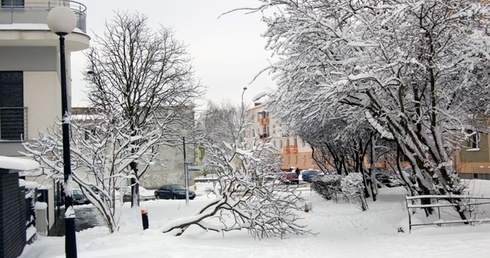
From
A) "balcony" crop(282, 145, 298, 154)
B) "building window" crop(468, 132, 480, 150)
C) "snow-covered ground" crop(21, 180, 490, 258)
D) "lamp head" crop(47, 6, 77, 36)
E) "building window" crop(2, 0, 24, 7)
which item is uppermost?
"building window" crop(2, 0, 24, 7)

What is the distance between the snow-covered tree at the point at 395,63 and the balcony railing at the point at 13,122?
1130cm

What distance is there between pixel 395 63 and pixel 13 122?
1584 centimetres

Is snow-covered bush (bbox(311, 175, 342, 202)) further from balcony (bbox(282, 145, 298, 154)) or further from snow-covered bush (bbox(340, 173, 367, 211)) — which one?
balcony (bbox(282, 145, 298, 154))

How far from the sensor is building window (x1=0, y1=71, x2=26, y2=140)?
70.3ft

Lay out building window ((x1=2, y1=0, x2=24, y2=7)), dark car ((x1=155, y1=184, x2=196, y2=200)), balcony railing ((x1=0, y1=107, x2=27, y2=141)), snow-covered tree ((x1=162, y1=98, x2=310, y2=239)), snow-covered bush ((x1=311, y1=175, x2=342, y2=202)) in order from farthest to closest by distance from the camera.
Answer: dark car ((x1=155, y1=184, x2=196, y2=200))
snow-covered bush ((x1=311, y1=175, x2=342, y2=202))
building window ((x1=2, y1=0, x2=24, y2=7))
balcony railing ((x1=0, y1=107, x2=27, y2=141))
snow-covered tree ((x1=162, y1=98, x2=310, y2=239))

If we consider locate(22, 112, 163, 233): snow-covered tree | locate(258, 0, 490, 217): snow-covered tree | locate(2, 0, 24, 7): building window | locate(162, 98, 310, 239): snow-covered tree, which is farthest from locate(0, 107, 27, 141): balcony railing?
locate(258, 0, 490, 217): snow-covered tree

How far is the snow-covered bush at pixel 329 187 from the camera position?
26.4 metres

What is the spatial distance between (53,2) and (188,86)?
361 inches

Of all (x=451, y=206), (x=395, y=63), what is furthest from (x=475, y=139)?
(x=395, y=63)

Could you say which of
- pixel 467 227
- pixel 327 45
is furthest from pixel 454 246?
pixel 327 45

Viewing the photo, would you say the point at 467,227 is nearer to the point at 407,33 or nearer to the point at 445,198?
the point at 445,198

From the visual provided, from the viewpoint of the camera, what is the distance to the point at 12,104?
71.2 feet

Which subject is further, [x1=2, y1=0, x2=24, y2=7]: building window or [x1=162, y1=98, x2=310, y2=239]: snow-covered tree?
[x1=2, y1=0, x2=24, y2=7]: building window

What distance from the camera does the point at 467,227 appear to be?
1312 cm
